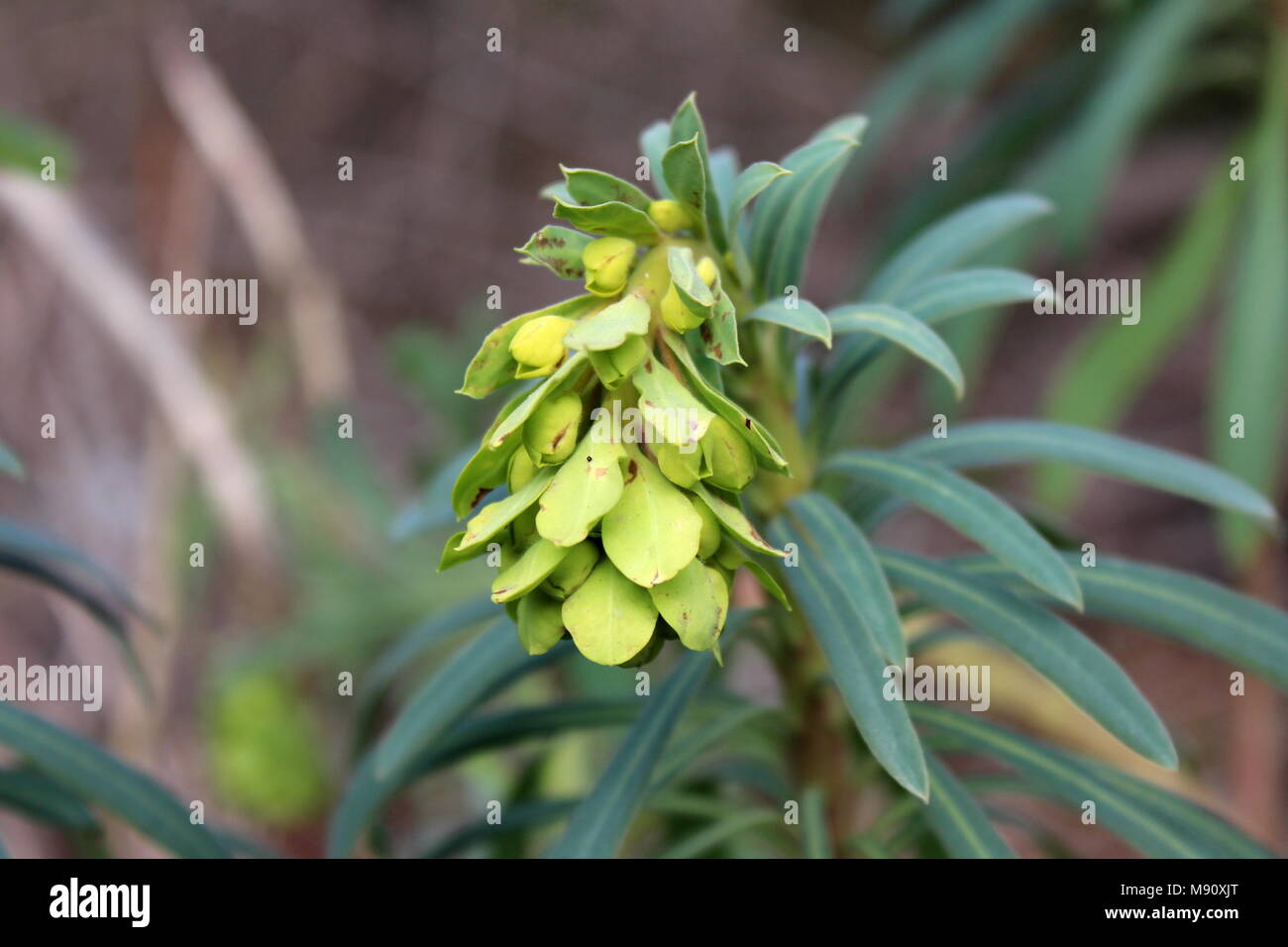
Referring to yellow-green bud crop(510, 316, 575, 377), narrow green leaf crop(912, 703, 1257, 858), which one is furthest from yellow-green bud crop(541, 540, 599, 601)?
narrow green leaf crop(912, 703, 1257, 858)

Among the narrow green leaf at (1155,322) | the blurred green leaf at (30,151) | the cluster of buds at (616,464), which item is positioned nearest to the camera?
the cluster of buds at (616,464)

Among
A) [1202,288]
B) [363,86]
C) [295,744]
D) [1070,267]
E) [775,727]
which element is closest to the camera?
[775,727]

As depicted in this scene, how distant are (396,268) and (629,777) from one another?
3.04 m

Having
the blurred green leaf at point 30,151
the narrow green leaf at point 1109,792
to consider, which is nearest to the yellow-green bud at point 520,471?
the narrow green leaf at point 1109,792

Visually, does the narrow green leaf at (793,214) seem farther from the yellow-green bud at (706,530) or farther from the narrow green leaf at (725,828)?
the narrow green leaf at (725,828)

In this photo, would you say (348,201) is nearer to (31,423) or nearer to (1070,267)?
(31,423)

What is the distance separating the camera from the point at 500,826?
105 cm

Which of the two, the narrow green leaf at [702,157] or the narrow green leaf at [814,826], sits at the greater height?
the narrow green leaf at [702,157]

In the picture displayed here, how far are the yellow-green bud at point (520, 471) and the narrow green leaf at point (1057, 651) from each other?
33 centimetres

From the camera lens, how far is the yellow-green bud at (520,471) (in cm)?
62

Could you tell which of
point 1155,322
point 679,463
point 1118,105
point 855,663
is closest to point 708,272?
point 679,463

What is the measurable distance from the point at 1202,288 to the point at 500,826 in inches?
55.4
